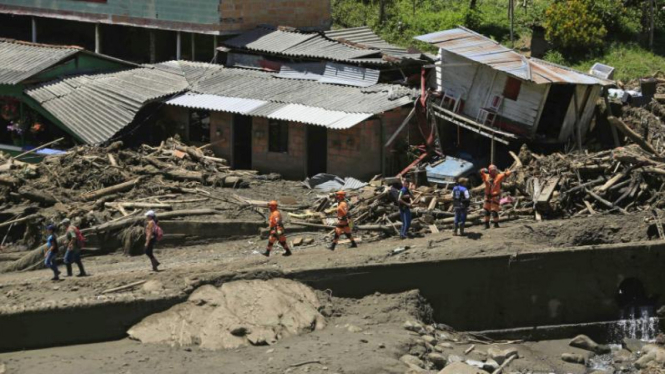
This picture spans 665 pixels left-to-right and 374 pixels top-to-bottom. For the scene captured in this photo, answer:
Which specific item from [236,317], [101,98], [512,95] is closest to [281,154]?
[101,98]

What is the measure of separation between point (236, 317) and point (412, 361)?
139 inches

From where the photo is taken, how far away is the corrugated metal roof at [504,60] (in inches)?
1133

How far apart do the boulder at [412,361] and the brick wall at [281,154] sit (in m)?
10.5

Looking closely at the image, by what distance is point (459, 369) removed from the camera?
2153 cm

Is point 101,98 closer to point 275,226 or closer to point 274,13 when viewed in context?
point 274,13

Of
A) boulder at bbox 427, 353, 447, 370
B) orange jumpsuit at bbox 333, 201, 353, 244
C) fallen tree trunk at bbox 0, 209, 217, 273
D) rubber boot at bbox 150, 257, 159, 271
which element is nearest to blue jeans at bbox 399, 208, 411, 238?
orange jumpsuit at bbox 333, 201, 353, 244

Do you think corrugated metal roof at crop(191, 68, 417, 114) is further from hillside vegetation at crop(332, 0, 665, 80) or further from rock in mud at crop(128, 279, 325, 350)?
hillside vegetation at crop(332, 0, 665, 80)

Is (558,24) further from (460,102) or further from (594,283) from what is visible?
(594,283)

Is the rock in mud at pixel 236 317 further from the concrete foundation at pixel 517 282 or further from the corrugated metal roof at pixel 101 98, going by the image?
the corrugated metal roof at pixel 101 98

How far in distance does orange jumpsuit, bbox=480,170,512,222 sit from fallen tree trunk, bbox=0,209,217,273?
662 cm

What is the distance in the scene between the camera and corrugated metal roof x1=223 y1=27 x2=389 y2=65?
32.9 meters

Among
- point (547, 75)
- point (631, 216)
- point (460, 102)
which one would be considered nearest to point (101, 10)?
point (460, 102)

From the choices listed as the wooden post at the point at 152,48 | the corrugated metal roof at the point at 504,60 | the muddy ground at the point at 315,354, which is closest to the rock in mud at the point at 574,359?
the muddy ground at the point at 315,354

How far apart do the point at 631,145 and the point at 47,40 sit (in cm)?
2215
